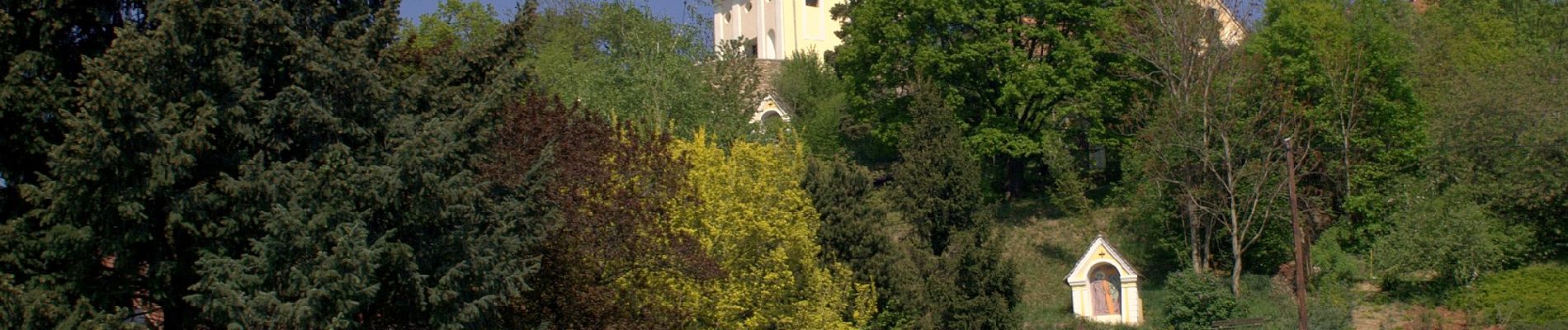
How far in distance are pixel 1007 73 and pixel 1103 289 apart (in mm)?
8068

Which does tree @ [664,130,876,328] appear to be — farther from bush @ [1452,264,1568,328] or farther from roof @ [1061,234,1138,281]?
bush @ [1452,264,1568,328]

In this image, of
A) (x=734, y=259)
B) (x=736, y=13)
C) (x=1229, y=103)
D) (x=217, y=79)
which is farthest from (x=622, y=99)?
(x=736, y=13)

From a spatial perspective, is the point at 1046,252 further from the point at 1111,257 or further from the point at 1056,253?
the point at 1111,257

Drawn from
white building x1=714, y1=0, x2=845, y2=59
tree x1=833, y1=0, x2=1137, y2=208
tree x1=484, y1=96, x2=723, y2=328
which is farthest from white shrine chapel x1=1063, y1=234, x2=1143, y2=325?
white building x1=714, y1=0, x2=845, y2=59

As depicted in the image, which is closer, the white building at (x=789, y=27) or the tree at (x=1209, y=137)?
the tree at (x=1209, y=137)

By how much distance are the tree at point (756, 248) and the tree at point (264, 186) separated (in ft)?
20.7

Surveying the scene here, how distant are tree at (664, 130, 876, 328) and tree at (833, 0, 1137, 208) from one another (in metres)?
11.0

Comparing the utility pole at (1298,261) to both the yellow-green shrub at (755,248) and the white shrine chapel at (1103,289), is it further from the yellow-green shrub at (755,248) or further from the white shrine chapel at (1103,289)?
the yellow-green shrub at (755,248)

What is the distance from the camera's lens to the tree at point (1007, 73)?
36594 mm

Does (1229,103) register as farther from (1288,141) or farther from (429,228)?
(429,228)

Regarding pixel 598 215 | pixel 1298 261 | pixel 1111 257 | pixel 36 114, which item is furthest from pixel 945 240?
pixel 36 114

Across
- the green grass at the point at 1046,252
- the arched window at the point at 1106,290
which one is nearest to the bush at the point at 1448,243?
the arched window at the point at 1106,290

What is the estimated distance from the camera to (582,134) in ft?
71.3

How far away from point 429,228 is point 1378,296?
71.0ft
